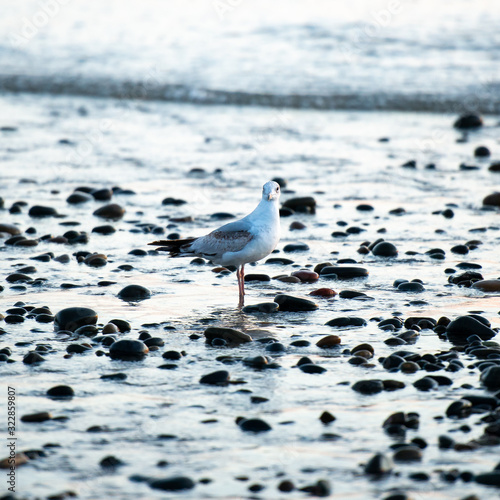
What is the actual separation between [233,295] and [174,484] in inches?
143

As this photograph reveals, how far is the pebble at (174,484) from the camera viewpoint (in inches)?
156

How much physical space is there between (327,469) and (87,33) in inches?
939

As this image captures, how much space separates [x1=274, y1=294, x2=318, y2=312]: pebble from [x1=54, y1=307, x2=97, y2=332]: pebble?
5.36 ft

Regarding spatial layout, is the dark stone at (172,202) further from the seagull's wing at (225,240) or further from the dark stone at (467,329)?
the dark stone at (467,329)

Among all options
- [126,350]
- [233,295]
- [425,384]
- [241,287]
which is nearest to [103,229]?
[233,295]

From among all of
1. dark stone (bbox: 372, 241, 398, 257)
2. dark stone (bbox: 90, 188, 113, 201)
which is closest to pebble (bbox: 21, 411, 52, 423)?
dark stone (bbox: 372, 241, 398, 257)

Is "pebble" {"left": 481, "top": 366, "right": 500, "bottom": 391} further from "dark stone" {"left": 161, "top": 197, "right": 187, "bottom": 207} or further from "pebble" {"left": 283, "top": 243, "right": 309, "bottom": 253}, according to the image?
"dark stone" {"left": 161, "top": 197, "right": 187, "bottom": 207}

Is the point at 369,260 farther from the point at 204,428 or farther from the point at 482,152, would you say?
the point at 482,152

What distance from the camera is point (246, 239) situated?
7105mm

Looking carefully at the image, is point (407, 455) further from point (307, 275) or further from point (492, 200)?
point (492, 200)

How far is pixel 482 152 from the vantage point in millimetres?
13383

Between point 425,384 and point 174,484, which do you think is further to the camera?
point 425,384

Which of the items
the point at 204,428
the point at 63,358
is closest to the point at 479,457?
the point at 204,428

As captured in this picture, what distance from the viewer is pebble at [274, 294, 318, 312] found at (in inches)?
274
